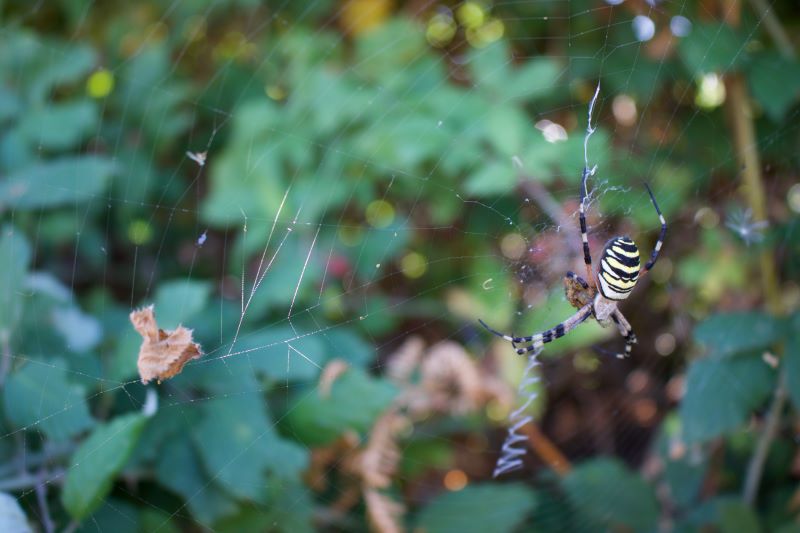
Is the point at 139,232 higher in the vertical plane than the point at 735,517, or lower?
higher

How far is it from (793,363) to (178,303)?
2.07m

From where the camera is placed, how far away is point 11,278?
216 centimetres

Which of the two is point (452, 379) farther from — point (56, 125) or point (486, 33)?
point (56, 125)

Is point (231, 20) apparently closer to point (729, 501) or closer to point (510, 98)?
point (510, 98)

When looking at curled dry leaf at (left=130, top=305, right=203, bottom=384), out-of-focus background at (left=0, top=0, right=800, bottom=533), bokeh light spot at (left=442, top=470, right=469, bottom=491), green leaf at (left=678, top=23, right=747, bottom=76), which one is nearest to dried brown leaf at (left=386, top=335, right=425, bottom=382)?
out-of-focus background at (left=0, top=0, right=800, bottom=533)

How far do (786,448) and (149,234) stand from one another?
9.32 feet

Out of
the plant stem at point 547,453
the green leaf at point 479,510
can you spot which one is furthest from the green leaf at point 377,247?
the plant stem at point 547,453

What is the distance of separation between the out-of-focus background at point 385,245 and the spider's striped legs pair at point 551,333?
0.05m

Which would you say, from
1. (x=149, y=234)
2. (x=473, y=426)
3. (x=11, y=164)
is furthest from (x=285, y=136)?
(x=473, y=426)

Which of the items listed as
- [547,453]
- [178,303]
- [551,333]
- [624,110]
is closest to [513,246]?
[551,333]

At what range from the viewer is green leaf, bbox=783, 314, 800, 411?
231 cm

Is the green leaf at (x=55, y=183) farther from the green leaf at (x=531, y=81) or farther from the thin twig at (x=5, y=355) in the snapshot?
the green leaf at (x=531, y=81)

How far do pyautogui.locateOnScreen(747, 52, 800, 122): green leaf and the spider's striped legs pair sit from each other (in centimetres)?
99

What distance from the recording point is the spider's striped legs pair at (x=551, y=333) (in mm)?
2699
